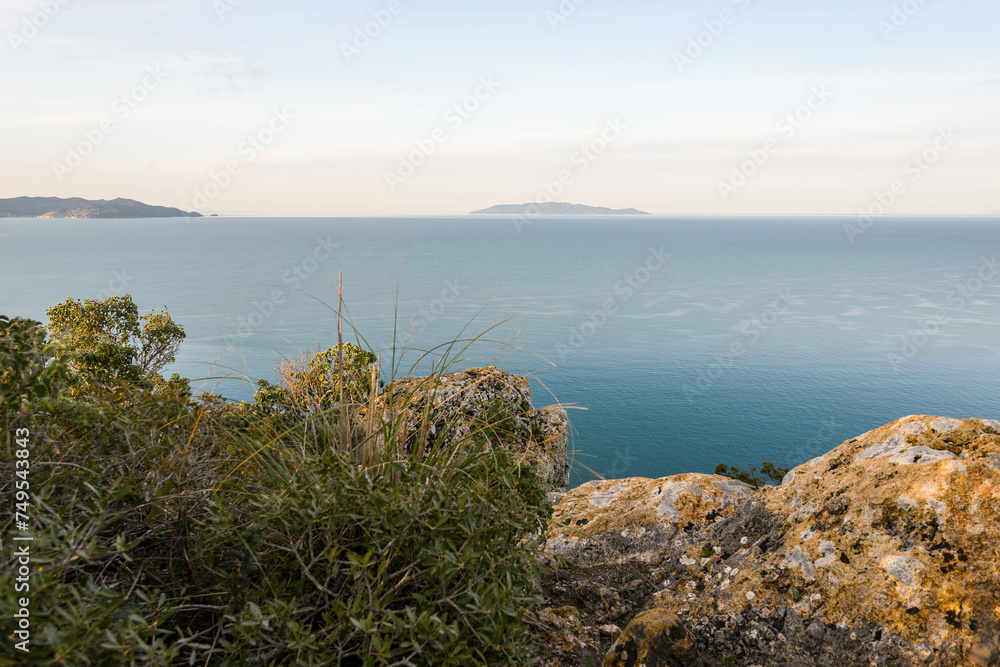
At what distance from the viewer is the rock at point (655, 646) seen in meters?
3.18

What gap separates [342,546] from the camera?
2.30 meters

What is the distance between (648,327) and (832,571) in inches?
3732

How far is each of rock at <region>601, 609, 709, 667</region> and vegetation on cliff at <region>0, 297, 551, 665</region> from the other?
79 centimetres

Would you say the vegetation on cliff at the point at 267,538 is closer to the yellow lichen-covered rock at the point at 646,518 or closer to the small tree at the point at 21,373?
the small tree at the point at 21,373

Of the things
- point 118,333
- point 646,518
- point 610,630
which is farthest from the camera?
point 118,333

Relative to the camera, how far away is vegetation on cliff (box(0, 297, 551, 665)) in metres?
2.07

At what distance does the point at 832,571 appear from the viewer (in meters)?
3.52

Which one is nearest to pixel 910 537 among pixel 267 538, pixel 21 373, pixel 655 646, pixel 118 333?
pixel 655 646

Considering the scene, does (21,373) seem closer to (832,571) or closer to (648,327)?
(832,571)

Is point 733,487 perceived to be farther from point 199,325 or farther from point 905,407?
point 199,325

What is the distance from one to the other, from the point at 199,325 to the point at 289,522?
304 feet

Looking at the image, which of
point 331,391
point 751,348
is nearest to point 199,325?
point 751,348

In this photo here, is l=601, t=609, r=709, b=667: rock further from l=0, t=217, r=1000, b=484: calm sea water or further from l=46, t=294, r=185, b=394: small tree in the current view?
l=46, t=294, r=185, b=394: small tree

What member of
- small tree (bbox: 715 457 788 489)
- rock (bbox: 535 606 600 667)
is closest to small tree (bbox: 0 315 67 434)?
rock (bbox: 535 606 600 667)
